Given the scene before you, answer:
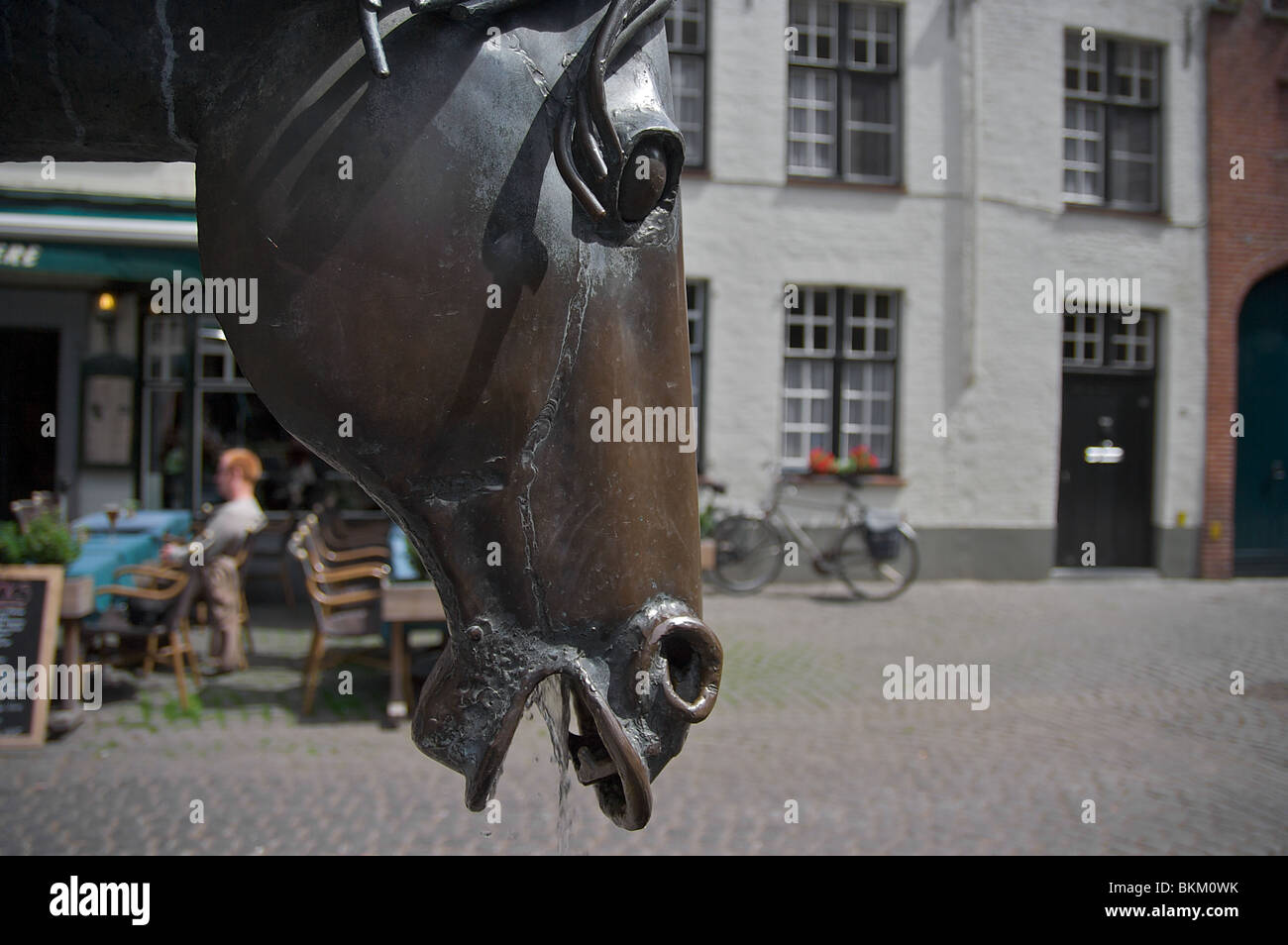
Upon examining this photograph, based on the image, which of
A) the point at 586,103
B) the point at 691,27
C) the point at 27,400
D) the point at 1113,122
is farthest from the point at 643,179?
the point at 1113,122

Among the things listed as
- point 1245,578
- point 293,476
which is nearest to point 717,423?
point 293,476

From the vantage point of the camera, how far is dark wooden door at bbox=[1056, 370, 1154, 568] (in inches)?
517

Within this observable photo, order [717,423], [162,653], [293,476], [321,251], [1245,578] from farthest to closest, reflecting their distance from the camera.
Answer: [1245,578] → [717,423] → [293,476] → [162,653] → [321,251]

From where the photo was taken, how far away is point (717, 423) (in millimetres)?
11820

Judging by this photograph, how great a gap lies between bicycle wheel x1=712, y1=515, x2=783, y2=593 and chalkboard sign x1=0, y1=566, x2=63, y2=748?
6.85 meters

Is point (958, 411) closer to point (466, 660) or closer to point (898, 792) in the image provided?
point (898, 792)

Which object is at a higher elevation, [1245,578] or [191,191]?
[191,191]

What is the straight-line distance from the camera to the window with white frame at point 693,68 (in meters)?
11.7

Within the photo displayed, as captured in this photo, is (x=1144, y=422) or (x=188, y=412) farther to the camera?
(x=1144, y=422)

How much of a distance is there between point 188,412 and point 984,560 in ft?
31.3

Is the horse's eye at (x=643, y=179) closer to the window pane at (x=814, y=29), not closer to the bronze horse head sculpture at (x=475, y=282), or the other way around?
the bronze horse head sculpture at (x=475, y=282)

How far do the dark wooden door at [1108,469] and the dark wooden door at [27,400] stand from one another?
12.0 m

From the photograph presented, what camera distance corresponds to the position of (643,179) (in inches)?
39.7

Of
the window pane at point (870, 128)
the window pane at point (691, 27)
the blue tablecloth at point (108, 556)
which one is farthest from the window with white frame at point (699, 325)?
the blue tablecloth at point (108, 556)
